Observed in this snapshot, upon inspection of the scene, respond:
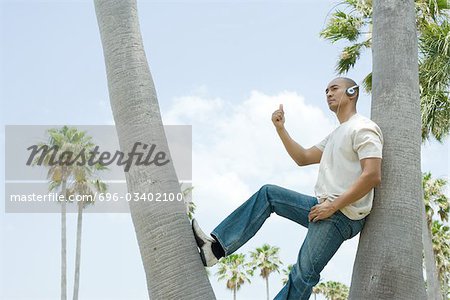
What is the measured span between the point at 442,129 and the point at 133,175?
12334 millimetres

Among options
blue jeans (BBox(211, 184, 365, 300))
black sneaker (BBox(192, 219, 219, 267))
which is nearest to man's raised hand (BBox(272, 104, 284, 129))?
blue jeans (BBox(211, 184, 365, 300))

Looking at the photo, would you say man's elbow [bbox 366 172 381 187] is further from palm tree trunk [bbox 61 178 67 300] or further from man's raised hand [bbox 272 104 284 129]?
palm tree trunk [bbox 61 178 67 300]

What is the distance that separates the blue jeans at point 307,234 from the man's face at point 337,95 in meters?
0.85

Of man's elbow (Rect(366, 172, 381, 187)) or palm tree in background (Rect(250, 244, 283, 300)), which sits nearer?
man's elbow (Rect(366, 172, 381, 187))

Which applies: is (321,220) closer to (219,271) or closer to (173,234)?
(173,234)

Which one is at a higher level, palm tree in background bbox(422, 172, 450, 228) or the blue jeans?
palm tree in background bbox(422, 172, 450, 228)

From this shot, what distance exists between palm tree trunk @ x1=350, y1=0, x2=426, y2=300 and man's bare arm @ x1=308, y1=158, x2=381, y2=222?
0.27m

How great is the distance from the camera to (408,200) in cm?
479

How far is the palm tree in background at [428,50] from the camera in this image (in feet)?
46.0

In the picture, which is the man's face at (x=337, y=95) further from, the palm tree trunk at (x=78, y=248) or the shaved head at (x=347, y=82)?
the palm tree trunk at (x=78, y=248)

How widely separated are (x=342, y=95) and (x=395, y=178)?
33.9 inches

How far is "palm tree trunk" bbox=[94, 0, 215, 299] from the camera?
4324 mm

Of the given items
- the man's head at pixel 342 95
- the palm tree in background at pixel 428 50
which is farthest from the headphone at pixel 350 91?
the palm tree in background at pixel 428 50

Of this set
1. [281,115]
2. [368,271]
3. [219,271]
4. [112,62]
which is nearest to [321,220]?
[368,271]
